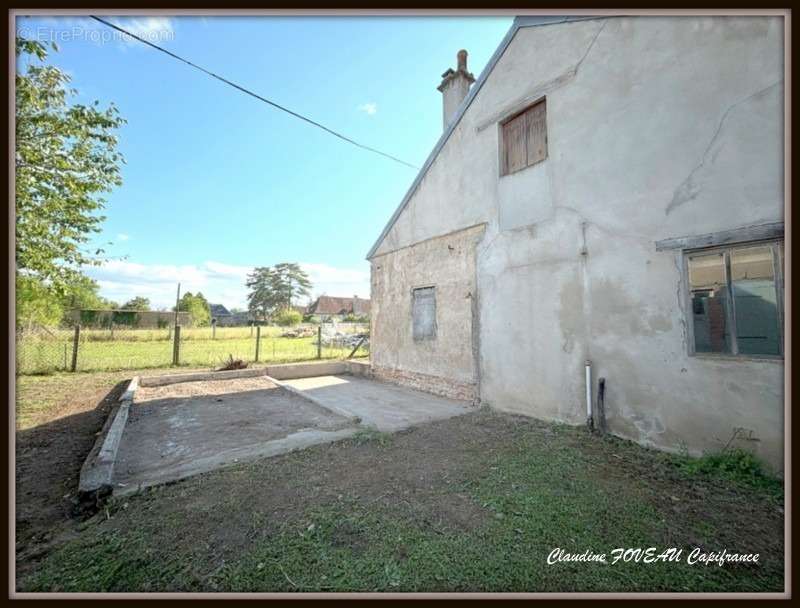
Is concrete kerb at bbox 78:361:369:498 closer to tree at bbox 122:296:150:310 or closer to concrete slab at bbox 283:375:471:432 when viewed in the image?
concrete slab at bbox 283:375:471:432

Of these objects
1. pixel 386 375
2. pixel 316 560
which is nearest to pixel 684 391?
pixel 316 560

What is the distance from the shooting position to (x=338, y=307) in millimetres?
56781

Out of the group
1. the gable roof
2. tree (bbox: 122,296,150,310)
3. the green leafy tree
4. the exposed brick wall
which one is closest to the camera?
the gable roof

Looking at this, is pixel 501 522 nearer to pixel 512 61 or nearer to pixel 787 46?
pixel 787 46

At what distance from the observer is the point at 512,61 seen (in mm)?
6203

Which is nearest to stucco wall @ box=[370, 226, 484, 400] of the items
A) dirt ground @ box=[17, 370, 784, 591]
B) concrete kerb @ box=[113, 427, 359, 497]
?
concrete kerb @ box=[113, 427, 359, 497]

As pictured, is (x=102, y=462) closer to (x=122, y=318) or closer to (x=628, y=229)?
(x=628, y=229)

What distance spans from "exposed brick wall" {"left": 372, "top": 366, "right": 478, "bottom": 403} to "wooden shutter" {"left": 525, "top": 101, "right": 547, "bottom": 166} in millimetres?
4411

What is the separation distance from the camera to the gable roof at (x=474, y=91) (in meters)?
5.55

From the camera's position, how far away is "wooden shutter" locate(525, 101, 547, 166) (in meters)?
5.77

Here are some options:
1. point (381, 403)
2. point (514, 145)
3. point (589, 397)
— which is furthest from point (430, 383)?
point (514, 145)

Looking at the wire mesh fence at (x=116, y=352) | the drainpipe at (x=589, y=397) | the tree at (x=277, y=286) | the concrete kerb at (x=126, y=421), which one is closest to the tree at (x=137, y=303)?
the tree at (x=277, y=286)

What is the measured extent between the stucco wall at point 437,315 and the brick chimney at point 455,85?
139 inches

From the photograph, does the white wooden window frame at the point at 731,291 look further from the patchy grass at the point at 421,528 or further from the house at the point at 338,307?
the house at the point at 338,307
